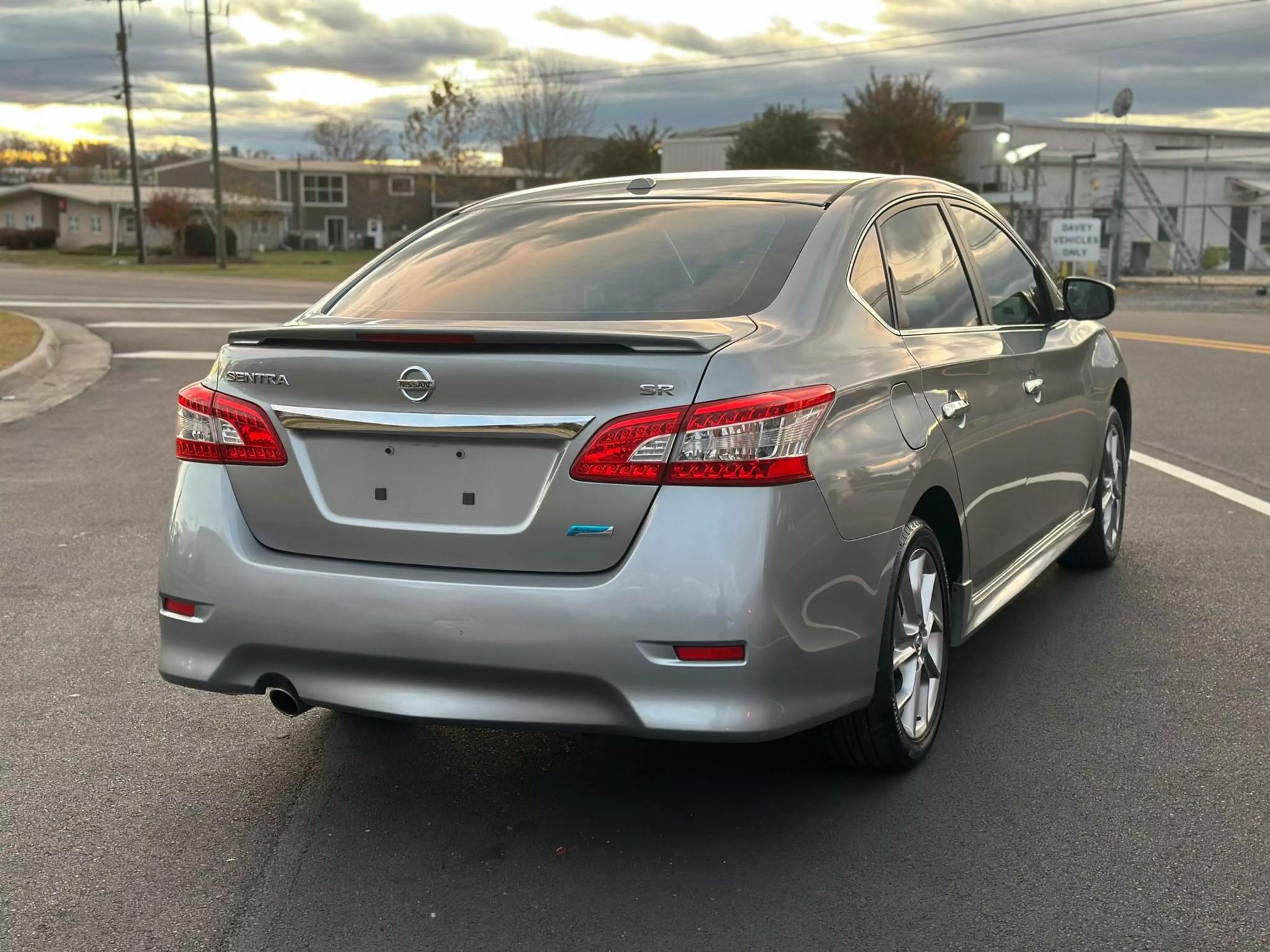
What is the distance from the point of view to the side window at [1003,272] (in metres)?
5.25

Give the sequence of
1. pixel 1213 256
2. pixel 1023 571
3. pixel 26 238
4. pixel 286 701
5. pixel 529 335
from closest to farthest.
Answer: pixel 529 335
pixel 286 701
pixel 1023 571
pixel 1213 256
pixel 26 238

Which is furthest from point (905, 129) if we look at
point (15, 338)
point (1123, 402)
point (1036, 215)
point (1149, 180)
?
point (1123, 402)

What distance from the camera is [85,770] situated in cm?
425

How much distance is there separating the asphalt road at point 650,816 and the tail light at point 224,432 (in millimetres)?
997

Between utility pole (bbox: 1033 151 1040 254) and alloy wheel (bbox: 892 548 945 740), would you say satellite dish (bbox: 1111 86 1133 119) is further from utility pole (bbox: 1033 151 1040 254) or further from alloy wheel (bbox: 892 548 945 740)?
alloy wheel (bbox: 892 548 945 740)

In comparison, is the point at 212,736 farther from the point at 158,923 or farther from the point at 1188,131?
the point at 1188,131

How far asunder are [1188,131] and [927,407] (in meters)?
68.2

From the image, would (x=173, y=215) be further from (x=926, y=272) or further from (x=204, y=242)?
(x=926, y=272)

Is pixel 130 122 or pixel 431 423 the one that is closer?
pixel 431 423

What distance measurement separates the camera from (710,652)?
334cm

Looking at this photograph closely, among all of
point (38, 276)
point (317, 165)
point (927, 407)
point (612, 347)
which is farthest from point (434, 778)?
point (317, 165)

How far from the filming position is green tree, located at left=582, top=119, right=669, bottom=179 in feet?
224

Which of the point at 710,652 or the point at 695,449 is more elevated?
the point at 695,449

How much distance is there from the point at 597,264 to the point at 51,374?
12376mm
